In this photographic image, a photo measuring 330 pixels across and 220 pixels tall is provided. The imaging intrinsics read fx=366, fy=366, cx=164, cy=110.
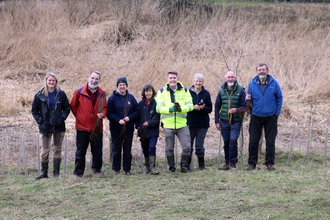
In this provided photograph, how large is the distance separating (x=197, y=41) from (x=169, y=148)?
11.0 metres

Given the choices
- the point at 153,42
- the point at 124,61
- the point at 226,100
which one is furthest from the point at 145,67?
the point at 226,100

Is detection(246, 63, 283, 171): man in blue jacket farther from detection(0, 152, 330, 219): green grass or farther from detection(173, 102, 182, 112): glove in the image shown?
detection(173, 102, 182, 112): glove

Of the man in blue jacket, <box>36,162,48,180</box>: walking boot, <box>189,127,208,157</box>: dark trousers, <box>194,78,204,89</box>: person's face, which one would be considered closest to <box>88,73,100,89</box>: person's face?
<box>36,162,48,180</box>: walking boot

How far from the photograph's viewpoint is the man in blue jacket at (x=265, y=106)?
6281 mm

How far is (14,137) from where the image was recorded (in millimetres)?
8422

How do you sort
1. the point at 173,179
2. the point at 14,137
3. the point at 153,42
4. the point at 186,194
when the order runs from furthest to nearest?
1. the point at 153,42
2. the point at 14,137
3. the point at 173,179
4. the point at 186,194

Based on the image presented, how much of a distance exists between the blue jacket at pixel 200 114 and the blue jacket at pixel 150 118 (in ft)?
2.16

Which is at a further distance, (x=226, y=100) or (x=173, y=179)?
(x=226, y=100)

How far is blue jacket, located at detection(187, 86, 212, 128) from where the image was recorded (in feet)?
21.5

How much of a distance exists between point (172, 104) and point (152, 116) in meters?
0.42

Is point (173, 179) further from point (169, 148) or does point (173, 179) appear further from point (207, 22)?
point (207, 22)

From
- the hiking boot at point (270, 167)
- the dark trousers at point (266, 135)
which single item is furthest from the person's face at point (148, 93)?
the hiking boot at point (270, 167)

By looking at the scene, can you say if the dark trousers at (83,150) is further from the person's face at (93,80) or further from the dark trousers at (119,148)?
the person's face at (93,80)

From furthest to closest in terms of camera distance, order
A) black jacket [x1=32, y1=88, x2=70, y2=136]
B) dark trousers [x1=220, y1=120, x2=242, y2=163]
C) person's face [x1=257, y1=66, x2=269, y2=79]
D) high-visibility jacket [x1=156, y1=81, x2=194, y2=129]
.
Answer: dark trousers [x1=220, y1=120, x2=242, y2=163] < person's face [x1=257, y1=66, x2=269, y2=79] < high-visibility jacket [x1=156, y1=81, x2=194, y2=129] < black jacket [x1=32, y1=88, x2=70, y2=136]
